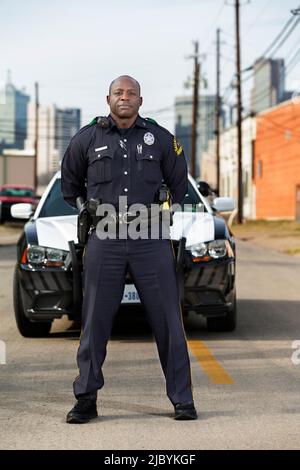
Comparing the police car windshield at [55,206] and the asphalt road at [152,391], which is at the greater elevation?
the police car windshield at [55,206]

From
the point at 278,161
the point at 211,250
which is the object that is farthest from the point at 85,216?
the point at 278,161

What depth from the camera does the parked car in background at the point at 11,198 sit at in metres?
48.1

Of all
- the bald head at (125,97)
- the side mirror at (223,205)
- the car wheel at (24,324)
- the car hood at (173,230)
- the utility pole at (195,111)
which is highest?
the utility pole at (195,111)

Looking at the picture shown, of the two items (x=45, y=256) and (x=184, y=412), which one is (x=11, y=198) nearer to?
(x=45, y=256)

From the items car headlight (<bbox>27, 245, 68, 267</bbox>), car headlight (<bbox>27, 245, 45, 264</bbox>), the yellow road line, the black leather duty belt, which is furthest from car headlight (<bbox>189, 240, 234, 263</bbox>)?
the black leather duty belt

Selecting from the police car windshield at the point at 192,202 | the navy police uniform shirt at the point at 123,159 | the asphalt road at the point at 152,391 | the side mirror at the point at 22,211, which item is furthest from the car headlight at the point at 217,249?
the navy police uniform shirt at the point at 123,159

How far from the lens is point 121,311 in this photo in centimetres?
1040

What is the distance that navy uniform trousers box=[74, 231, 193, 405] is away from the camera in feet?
22.6

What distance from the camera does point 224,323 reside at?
37.1 ft

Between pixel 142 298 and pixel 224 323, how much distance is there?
14.6 feet

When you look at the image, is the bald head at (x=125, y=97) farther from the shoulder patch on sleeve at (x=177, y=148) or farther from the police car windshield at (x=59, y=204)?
the police car windshield at (x=59, y=204)

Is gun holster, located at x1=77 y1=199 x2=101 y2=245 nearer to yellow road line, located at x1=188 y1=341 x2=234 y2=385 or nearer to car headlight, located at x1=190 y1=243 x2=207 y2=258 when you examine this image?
yellow road line, located at x1=188 y1=341 x2=234 y2=385

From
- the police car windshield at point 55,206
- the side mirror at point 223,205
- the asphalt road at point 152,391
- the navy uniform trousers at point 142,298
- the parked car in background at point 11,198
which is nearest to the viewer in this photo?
the asphalt road at point 152,391

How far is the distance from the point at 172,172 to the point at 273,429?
5.45 ft
